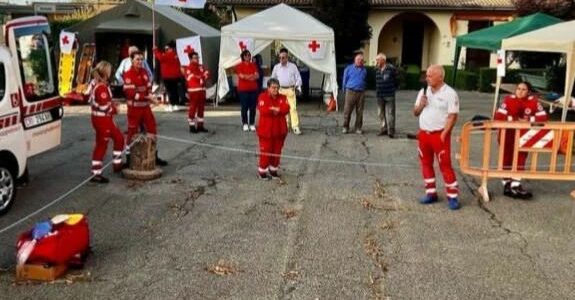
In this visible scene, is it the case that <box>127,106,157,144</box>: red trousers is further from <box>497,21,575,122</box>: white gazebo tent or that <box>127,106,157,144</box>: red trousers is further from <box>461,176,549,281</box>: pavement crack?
<box>497,21,575,122</box>: white gazebo tent

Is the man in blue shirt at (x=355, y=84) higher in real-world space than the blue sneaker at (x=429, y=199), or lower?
higher

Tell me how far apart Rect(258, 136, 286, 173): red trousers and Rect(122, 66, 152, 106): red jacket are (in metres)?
1.95

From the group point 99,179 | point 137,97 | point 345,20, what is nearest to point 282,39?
point 137,97

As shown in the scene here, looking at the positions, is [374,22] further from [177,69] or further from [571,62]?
[571,62]

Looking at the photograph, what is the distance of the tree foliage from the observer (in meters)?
20.5

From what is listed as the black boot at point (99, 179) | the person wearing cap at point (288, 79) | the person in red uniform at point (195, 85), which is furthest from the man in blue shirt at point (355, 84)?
the black boot at point (99, 179)

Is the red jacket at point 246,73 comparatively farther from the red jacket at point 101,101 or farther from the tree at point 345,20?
the tree at point 345,20

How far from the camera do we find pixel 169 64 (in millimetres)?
16406

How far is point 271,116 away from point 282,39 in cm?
844

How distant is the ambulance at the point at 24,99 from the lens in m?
7.35

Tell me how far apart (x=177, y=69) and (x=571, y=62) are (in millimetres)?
9644

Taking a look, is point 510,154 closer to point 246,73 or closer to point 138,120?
point 138,120

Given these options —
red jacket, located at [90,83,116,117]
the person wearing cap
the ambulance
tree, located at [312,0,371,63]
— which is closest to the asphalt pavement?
the ambulance

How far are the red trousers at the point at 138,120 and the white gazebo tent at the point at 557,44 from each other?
7.19 meters
